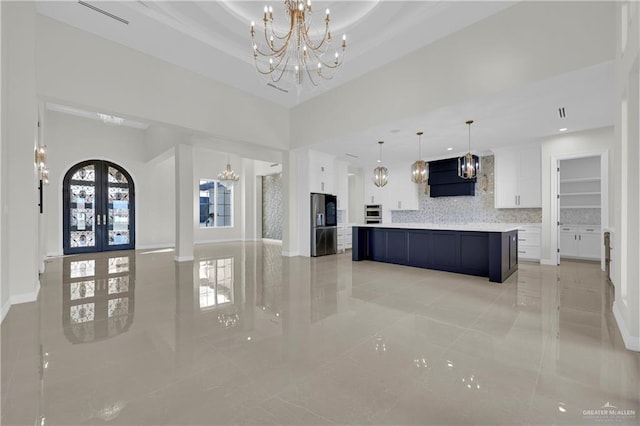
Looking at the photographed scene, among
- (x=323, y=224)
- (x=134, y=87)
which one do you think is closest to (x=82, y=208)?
(x=134, y=87)

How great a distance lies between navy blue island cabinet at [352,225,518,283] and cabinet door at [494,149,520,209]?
6.28ft

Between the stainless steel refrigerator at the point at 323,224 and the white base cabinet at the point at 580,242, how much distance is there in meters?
5.91

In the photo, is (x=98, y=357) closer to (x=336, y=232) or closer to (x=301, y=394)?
(x=301, y=394)

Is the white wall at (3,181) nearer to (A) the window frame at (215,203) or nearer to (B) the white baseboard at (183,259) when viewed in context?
(B) the white baseboard at (183,259)

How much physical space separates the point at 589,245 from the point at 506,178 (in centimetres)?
250

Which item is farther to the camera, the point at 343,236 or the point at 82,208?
the point at 82,208

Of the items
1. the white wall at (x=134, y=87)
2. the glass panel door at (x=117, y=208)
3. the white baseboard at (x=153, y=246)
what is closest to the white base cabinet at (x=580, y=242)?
the white wall at (x=134, y=87)

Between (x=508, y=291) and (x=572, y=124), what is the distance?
3.82 metres

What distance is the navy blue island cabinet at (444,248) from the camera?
4910 millimetres

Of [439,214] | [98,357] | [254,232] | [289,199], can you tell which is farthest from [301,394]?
[254,232]

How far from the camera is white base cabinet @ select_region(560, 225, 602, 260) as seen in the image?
703 cm

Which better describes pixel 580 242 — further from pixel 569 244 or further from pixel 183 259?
pixel 183 259

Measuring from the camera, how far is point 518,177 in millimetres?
7230

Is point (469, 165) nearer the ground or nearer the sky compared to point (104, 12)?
nearer the ground
